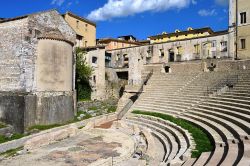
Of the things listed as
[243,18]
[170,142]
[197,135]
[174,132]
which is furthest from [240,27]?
[170,142]

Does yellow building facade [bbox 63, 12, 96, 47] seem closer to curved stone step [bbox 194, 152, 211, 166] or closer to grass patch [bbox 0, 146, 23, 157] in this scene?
grass patch [bbox 0, 146, 23, 157]

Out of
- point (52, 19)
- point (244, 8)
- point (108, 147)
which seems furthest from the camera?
point (244, 8)

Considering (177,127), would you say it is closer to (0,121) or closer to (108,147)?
(108,147)

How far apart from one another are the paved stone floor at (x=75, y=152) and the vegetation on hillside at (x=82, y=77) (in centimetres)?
1332

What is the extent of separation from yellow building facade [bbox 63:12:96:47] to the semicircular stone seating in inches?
621

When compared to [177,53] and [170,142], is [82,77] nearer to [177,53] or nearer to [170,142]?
[177,53]

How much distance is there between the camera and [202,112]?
20.4m

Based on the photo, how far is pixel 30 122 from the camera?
930 inches

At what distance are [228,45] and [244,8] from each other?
377cm

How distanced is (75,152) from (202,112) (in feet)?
27.9

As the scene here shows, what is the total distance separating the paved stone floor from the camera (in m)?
15.4

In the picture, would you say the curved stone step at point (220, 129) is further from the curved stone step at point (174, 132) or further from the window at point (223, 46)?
the window at point (223, 46)

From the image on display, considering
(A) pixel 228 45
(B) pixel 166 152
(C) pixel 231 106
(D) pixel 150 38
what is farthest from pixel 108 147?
(D) pixel 150 38

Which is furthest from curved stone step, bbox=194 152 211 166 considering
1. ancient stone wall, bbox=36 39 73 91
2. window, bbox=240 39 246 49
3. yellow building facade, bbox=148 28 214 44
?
yellow building facade, bbox=148 28 214 44
